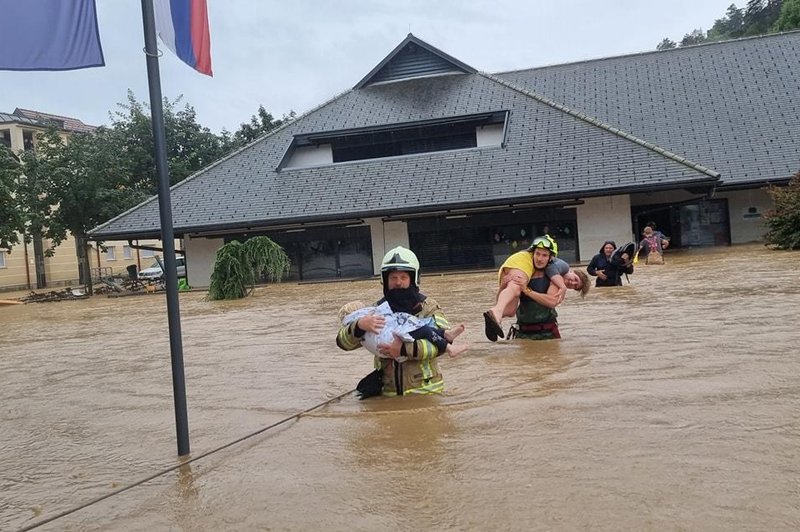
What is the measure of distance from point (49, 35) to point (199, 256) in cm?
2352

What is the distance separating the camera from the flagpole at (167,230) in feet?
15.8

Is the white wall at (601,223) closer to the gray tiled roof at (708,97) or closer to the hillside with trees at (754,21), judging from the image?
the gray tiled roof at (708,97)

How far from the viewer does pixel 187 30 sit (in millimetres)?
5457

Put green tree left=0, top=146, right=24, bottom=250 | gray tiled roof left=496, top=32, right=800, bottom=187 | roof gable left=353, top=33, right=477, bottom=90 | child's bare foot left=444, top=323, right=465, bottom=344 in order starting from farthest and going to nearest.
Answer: roof gable left=353, top=33, right=477, bottom=90 → green tree left=0, top=146, right=24, bottom=250 → gray tiled roof left=496, top=32, right=800, bottom=187 → child's bare foot left=444, top=323, right=465, bottom=344

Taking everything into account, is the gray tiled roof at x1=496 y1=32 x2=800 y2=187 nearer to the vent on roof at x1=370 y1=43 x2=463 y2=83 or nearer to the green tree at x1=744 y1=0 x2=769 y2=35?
the vent on roof at x1=370 y1=43 x2=463 y2=83

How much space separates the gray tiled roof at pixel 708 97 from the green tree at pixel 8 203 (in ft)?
73.9

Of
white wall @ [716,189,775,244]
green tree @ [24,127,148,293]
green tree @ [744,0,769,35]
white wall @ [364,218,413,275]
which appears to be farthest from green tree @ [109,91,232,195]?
green tree @ [744,0,769,35]

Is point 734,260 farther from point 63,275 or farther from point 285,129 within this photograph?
point 63,275

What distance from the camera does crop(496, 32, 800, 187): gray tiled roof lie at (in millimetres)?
26016

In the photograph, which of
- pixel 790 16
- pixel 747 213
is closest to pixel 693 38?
pixel 790 16

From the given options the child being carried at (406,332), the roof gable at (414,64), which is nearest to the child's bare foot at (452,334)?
the child being carried at (406,332)

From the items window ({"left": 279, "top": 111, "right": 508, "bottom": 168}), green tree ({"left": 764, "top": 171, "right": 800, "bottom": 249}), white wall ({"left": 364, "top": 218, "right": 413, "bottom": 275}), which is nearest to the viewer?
green tree ({"left": 764, "top": 171, "right": 800, "bottom": 249})

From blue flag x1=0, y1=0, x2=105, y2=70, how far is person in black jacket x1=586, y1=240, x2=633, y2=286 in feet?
36.5

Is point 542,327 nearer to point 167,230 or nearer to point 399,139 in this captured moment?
point 167,230
